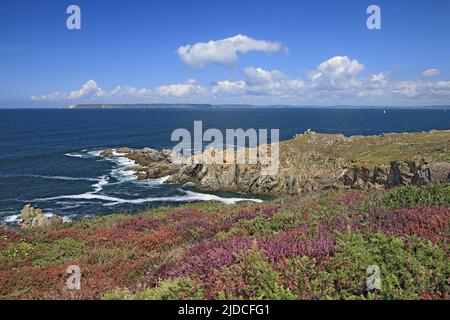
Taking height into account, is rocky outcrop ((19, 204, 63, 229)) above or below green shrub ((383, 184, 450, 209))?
below

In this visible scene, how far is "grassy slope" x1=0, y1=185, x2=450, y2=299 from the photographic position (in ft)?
22.6

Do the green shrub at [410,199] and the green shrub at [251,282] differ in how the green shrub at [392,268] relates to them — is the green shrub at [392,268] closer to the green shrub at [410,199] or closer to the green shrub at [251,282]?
the green shrub at [251,282]

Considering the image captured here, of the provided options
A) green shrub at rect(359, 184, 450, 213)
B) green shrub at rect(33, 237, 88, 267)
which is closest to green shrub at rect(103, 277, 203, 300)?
green shrub at rect(33, 237, 88, 267)

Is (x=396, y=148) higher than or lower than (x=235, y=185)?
higher

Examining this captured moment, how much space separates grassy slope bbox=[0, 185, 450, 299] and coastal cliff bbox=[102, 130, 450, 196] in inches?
1416

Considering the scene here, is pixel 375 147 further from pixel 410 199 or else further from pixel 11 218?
pixel 11 218

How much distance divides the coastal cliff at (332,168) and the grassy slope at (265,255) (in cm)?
3596

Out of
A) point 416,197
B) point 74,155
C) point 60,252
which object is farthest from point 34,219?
point 74,155

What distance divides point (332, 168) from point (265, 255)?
183ft

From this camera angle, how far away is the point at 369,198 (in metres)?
15.7

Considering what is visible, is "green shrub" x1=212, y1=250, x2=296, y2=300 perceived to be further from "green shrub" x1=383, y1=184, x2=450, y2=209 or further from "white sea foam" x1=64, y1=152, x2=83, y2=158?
"white sea foam" x1=64, y1=152, x2=83, y2=158
